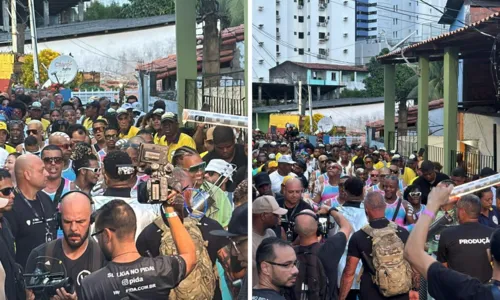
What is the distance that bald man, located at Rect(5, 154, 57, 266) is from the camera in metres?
4.07

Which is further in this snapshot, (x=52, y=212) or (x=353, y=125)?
(x=353, y=125)

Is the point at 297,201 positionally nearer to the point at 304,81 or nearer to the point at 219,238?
the point at 304,81

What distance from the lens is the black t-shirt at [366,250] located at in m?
5.93

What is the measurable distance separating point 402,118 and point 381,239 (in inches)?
45.4

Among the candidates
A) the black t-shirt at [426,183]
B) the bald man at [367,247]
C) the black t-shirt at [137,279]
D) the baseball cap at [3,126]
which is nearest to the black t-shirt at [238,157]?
the black t-shirt at [137,279]

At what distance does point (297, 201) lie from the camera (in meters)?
6.59

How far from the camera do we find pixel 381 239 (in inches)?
231

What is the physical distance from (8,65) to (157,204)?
936 mm

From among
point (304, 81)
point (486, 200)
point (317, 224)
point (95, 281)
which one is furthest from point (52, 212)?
point (486, 200)

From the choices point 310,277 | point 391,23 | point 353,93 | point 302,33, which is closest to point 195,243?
point 310,277

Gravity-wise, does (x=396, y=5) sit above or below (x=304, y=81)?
above

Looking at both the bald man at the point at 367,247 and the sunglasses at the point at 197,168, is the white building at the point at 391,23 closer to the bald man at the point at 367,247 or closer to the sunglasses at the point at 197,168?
the bald man at the point at 367,247

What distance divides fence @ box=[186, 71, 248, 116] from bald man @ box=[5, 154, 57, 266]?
82cm

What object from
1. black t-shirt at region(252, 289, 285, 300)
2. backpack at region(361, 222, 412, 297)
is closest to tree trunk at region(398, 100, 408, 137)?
backpack at region(361, 222, 412, 297)
